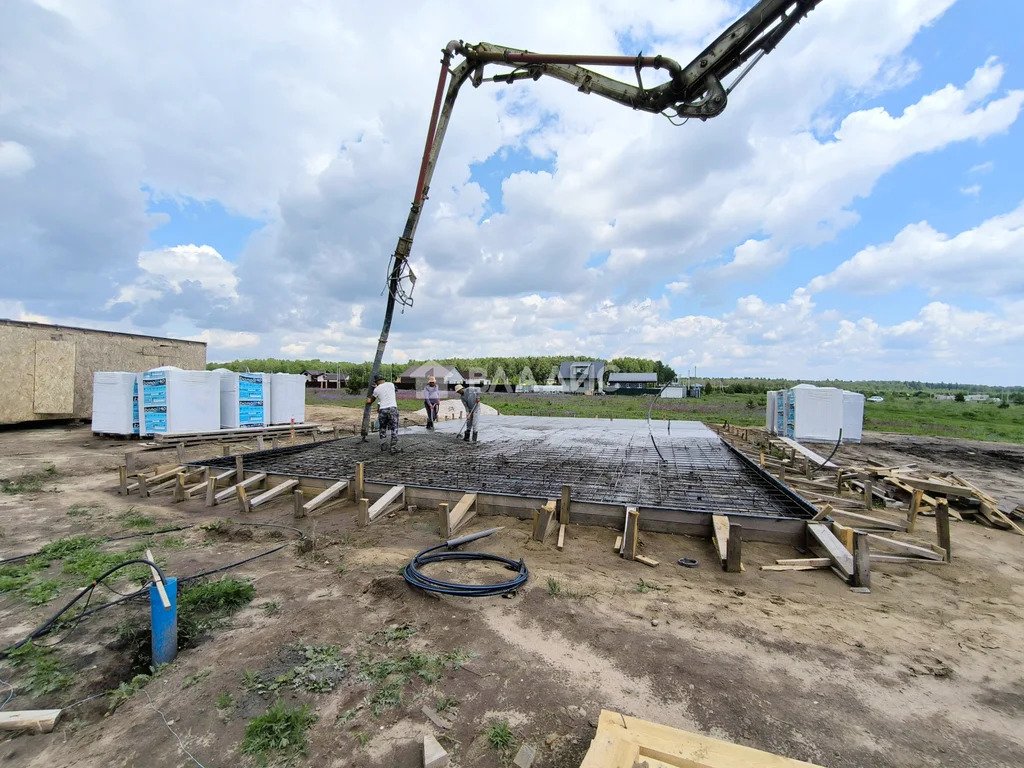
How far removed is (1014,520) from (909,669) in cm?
661

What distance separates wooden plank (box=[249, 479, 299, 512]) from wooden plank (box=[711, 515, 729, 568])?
6.01 meters

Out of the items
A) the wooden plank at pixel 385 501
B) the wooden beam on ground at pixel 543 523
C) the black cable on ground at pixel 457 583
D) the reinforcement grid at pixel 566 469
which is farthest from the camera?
the reinforcement grid at pixel 566 469

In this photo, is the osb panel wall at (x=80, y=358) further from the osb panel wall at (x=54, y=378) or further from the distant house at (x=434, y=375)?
the distant house at (x=434, y=375)

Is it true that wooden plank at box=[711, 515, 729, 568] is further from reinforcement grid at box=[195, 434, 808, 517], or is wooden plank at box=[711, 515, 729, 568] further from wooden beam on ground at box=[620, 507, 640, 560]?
wooden beam on ground at box=[620, 507, 640, 560]

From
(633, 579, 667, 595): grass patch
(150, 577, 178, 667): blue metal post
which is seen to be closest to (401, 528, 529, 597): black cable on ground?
(633, 579, 667, 595): grass patch

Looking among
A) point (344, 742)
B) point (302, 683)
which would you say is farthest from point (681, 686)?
point (302, 683)

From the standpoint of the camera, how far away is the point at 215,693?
8.80ft

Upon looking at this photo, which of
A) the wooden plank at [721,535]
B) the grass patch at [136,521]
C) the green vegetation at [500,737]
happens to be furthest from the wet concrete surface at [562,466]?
the green vegetation at [500,737]

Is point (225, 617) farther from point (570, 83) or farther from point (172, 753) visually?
point (570, 83)

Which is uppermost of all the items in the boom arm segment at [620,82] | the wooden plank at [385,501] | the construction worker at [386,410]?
the boom arm segment at [620,82]

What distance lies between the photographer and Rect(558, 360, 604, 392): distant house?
238 feet

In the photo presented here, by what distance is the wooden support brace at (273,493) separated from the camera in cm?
653

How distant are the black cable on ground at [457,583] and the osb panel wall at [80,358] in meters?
19.3

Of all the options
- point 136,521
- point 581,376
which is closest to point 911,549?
point 136,521
